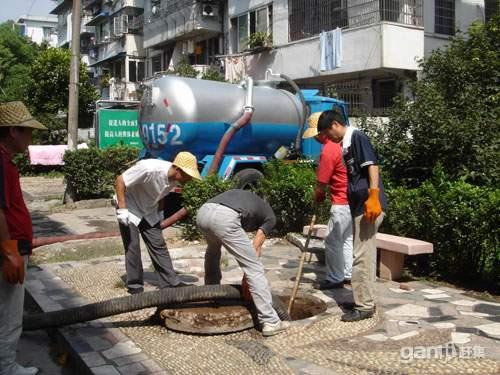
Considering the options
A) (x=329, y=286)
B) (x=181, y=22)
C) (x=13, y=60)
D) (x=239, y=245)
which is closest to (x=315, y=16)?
(x=181, y=22)

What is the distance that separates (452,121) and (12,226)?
246 inches

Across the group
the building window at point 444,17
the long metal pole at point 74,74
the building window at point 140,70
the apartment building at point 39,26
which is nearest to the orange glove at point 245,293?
the long metal pole at point 74,74

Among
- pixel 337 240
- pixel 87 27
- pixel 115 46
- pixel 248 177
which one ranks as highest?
pixel 87 27

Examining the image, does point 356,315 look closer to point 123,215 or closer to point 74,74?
point 123,215

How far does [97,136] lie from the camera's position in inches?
624

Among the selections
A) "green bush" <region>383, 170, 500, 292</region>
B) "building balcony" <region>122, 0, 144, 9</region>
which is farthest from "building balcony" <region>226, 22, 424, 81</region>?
"building balcony" <region>122, 0, 144, 9</region>

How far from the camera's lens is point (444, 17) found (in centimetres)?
1775

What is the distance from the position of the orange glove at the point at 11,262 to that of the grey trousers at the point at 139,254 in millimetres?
2257

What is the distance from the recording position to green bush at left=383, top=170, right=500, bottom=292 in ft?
19.4

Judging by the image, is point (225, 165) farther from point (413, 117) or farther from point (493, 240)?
point (493, 240)

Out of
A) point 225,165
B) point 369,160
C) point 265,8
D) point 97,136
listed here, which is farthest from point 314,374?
point 265,8

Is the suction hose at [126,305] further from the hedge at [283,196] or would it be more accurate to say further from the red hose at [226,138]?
the red hose at [226,138]

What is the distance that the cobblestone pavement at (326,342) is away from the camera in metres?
3.93

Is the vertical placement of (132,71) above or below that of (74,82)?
above
